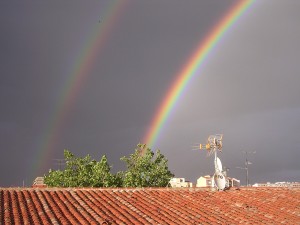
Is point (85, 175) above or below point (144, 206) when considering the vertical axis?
above

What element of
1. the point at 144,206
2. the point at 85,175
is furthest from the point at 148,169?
the point at 144,206

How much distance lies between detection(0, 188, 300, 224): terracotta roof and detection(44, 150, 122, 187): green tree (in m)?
13.0

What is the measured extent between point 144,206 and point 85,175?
17.8 m

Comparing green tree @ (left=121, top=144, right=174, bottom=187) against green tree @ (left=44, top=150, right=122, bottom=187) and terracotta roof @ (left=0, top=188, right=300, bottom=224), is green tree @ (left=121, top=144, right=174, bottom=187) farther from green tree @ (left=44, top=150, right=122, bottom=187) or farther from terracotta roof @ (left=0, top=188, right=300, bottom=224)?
terracotta roof @ (left=0, top=188, right=300, bottom=224)

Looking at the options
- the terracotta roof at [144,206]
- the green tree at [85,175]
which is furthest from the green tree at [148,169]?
the terracotta roof at [144,206]

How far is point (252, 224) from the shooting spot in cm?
1555

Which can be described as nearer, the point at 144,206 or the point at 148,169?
the point at 144,206

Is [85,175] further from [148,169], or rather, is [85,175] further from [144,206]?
[144,206]

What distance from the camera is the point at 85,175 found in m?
33.3

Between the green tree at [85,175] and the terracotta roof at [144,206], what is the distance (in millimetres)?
13009

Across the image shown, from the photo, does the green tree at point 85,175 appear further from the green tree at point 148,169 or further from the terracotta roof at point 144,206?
the terracotta roof at point 144,206

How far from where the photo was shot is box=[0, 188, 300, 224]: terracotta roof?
14.2 metres

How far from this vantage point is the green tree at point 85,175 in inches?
1243

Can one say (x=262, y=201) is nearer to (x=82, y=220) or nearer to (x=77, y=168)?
(x=82, y=220)
